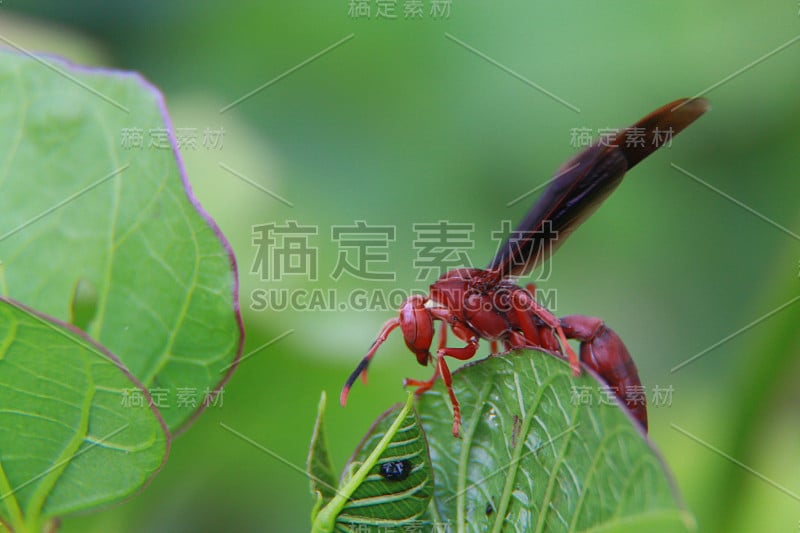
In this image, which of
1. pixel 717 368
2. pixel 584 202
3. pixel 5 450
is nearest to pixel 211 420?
pixel 5 450

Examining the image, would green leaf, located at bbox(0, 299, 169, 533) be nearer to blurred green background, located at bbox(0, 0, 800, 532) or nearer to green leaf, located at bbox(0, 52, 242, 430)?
green leaf, located at bbox(0, 52, 242, 430)

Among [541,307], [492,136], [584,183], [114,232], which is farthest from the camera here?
[492,136]

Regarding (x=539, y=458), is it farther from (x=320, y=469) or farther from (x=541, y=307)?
(x=541, y=307)

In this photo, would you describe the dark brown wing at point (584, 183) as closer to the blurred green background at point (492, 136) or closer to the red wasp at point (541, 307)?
the red wasp at point (541, 307)

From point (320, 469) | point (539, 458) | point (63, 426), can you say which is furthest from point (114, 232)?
point (539, 458)

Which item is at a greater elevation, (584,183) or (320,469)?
(584,183)

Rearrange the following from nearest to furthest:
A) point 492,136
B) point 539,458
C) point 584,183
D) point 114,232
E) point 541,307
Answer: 1. point 539,458
2. point 114,232
3. point 584,183
4. point 541,307
5. point 492,136
